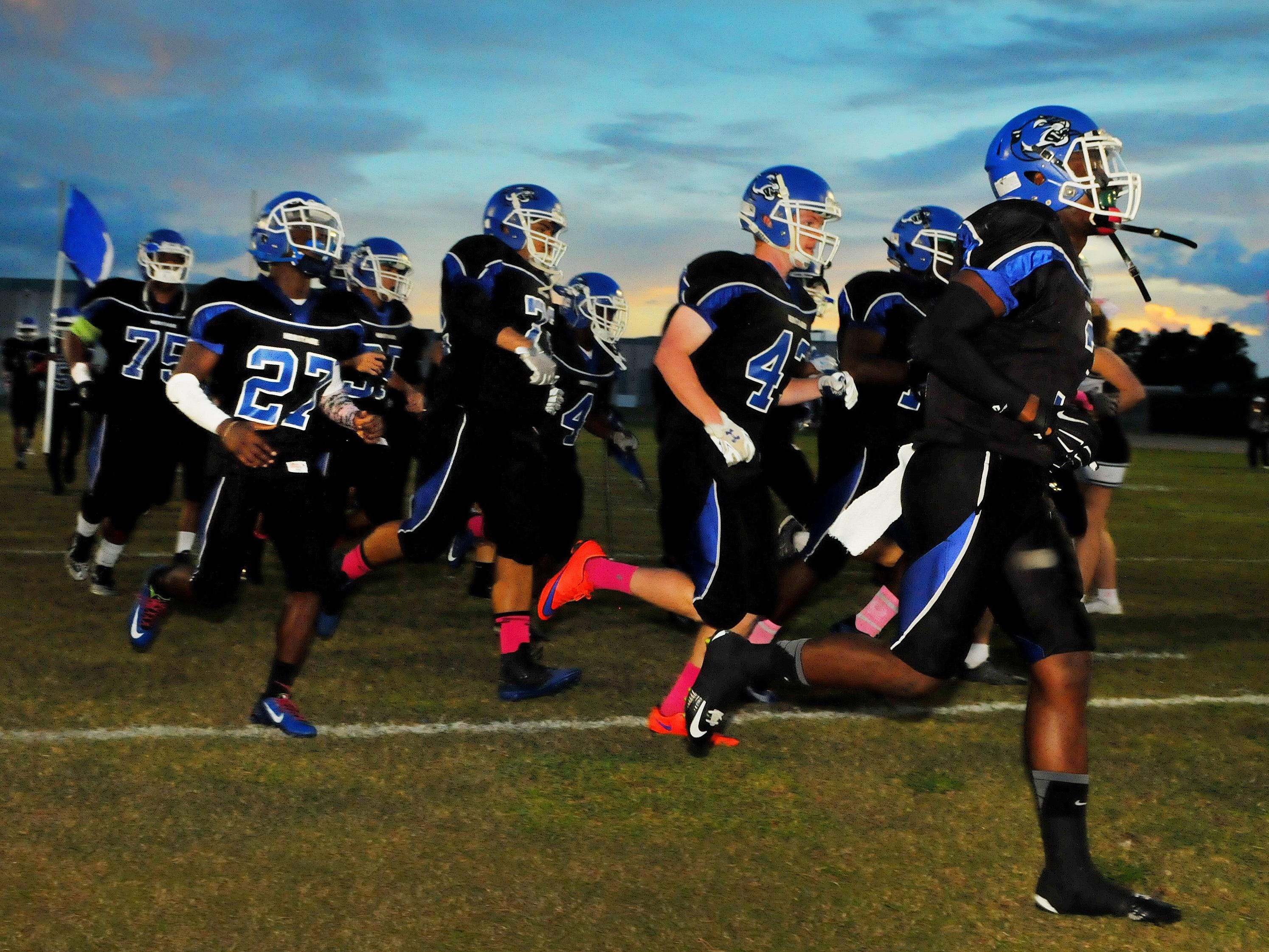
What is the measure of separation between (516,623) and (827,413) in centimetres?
183

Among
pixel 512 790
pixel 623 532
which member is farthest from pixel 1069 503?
pixel 623 532

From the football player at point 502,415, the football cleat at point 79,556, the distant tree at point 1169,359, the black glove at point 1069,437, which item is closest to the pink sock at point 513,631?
the football player at point 502,415

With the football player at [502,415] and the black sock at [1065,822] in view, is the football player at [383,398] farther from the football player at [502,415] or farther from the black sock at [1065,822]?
the black sock at [1065,822]

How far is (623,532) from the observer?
38.7ft

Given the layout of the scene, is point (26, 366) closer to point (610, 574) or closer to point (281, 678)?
point (281, 678)

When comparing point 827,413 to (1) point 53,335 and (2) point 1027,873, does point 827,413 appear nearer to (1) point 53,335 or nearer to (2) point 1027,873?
(2) point 1027,873

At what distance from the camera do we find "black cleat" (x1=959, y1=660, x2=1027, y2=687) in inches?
235

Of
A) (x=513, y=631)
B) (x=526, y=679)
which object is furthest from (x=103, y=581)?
(x=526, y=679)

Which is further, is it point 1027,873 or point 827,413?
point 827,413

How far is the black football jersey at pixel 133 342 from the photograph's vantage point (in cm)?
758

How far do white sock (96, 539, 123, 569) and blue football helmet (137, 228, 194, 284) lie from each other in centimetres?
160

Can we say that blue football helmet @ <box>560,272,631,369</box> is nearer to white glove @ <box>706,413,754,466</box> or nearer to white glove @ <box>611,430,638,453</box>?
white glove @ <box>611,430,638,453</box>

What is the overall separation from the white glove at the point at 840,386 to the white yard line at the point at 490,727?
126 centimetres

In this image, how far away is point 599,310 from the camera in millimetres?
7488
